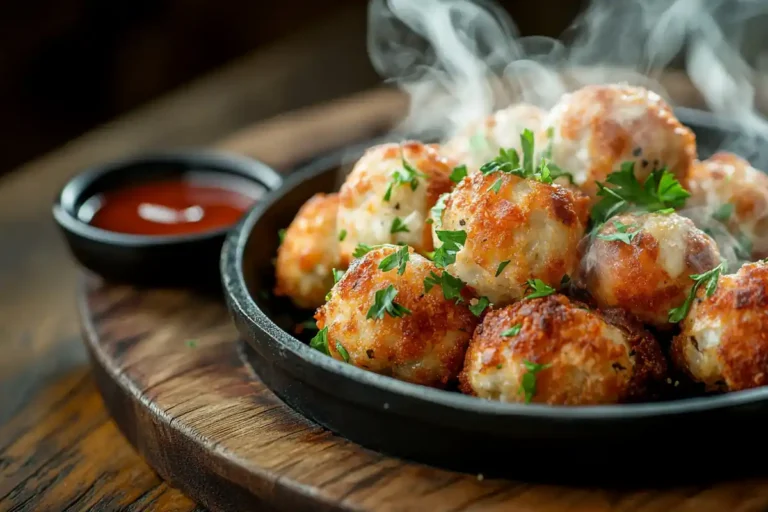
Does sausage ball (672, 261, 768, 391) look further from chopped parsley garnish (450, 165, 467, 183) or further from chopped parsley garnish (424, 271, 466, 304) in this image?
chopped parsley garnish (450, 165, 467, 183)

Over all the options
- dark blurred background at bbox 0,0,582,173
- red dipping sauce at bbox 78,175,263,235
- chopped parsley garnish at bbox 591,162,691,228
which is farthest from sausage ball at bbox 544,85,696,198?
dark blurred background at bbox 0,0,582,173

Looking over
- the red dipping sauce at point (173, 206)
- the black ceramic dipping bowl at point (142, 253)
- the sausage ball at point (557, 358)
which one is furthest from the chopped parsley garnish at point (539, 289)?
the red dipping sauce at point (173, 206)

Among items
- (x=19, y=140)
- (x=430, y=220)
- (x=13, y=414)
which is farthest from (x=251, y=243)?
(x=19, y=140)

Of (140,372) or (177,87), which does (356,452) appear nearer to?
(140,372)

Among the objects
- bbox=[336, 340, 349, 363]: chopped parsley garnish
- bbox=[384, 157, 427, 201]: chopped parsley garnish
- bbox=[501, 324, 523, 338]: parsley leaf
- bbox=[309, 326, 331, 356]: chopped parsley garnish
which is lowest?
bbox=[309, 326, 331, 356]: chopped parsley garnish

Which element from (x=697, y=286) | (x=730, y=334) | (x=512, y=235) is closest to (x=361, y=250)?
(x=512, y=235)

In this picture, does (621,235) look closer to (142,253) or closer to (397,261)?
(397,261)

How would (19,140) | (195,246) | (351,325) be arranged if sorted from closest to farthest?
1. (351,325)
2. (195,246)
3. (19,140)
